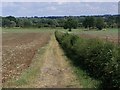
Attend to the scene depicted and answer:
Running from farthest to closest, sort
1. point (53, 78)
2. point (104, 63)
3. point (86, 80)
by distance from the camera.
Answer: point (53, 78)
point (86, 80)
point (104, 63)

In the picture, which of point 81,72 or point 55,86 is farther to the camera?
point 81,72

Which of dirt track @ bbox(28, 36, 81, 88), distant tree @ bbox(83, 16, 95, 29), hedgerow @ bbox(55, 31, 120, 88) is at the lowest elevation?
distant tree @ bbox(83, 16, 95, 29)

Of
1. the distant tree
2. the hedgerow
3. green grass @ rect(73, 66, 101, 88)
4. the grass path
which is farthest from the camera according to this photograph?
the distant tree

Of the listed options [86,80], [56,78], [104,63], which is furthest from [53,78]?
[104,63]

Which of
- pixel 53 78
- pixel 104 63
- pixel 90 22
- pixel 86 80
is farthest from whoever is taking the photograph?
pixel 90 22

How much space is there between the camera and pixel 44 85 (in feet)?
56.4

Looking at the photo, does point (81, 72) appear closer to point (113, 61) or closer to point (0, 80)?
point (0, 80)

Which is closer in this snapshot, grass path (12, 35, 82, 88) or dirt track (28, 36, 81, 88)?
grass path (12, 35, 82, 88)

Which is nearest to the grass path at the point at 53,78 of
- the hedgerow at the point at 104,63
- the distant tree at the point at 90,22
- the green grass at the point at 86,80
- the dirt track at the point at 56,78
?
the dirt track at the point at 56,78

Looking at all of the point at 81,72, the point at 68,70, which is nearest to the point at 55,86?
the point at 81,72

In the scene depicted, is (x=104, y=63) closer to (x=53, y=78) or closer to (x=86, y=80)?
(x=86, y=80)

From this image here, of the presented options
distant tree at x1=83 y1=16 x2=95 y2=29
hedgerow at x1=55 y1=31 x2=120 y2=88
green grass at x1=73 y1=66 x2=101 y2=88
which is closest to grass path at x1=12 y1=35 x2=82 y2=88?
green grass at x1=73 y1=66 x2=101 y2=88

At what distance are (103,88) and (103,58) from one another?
8.49 feet

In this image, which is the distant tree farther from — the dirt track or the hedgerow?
the dirt track
